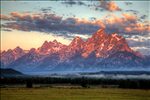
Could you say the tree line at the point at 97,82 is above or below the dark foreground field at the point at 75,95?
below

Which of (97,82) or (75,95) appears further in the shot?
(97,82)

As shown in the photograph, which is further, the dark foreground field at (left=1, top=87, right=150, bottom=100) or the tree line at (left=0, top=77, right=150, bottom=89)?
the tree line at (left=0, top=77, right=150, bottom=89)

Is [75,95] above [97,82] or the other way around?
above

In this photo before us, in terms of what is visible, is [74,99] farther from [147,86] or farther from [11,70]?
[11,70]

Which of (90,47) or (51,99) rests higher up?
(90,47)

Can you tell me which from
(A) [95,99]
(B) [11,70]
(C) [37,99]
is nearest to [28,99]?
(C) [37,99]

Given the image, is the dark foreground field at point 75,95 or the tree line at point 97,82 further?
the tree line at point 97,82

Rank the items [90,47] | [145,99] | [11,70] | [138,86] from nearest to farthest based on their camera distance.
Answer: [145,99]
[138,86]
[90,47]
[11,70]

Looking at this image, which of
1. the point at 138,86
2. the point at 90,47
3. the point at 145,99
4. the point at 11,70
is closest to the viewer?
the point at 145,99

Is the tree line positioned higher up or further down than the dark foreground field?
further down

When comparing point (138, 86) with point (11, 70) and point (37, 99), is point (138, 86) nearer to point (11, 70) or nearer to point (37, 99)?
point (37, 99)

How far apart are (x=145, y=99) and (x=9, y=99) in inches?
496

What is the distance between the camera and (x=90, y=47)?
11100cm

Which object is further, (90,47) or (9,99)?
(90,47)
